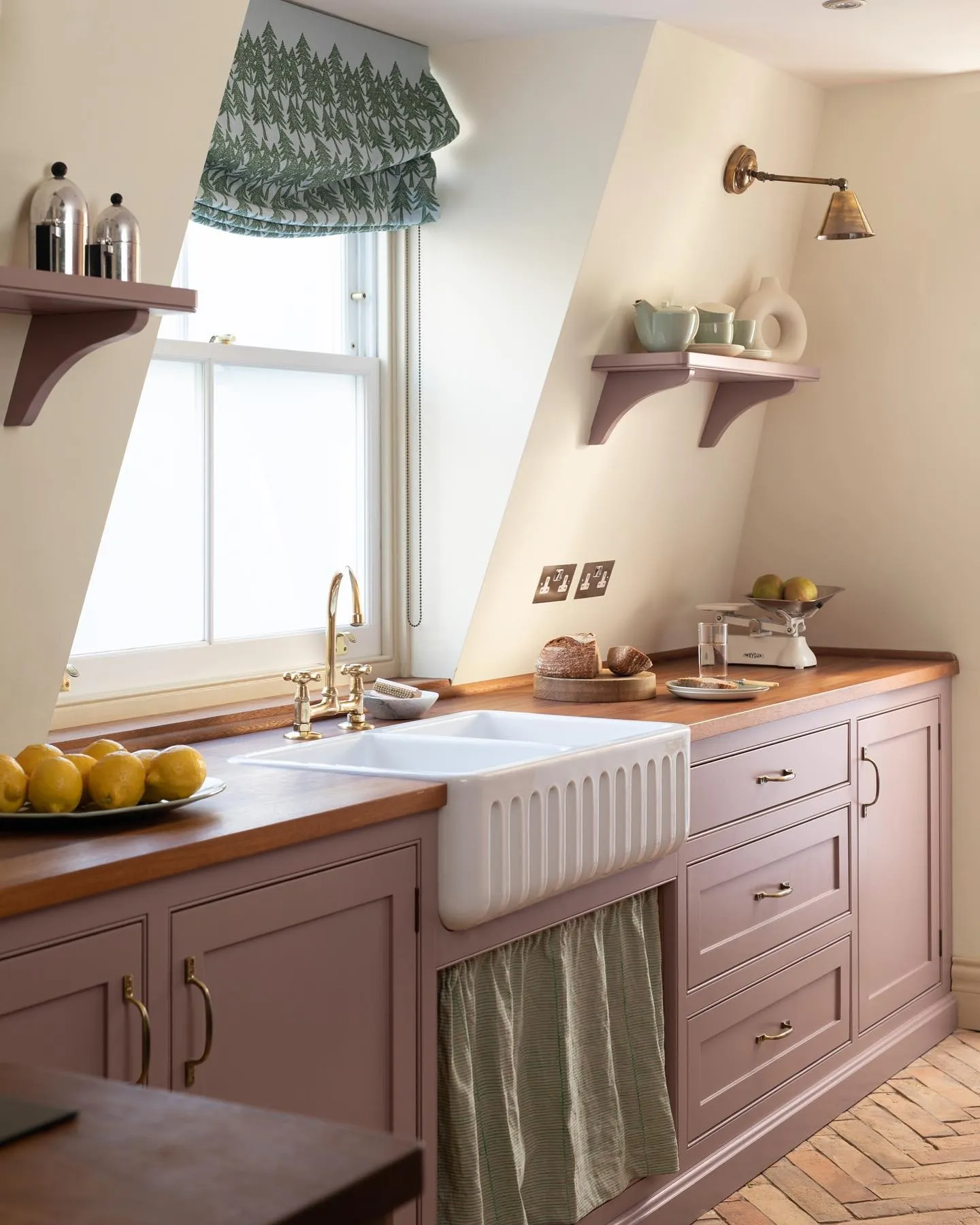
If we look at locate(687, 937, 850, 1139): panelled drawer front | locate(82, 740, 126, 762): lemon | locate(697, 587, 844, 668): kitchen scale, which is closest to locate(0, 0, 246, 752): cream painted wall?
locate(82, 740, 126, 762): lemon

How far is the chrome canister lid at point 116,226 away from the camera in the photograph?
2119 millimetres

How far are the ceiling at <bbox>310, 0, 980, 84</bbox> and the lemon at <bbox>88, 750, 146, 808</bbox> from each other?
1.69 m

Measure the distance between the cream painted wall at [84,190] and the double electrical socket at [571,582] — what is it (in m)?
1.54

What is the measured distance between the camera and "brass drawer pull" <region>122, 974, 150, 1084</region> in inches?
72.1

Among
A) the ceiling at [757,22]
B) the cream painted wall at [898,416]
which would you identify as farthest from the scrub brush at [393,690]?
the cream painted wall at [898,416]

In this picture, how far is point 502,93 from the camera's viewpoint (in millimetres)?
3291

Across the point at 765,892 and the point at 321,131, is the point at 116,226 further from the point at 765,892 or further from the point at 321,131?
the point at 765,892

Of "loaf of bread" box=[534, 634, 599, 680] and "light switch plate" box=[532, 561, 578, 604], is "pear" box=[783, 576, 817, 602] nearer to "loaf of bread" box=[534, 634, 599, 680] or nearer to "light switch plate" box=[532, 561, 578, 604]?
"light switch plate" box=[532, 561, 578, 604]

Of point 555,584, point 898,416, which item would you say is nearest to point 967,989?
point 898,416

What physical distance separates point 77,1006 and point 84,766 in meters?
0.37

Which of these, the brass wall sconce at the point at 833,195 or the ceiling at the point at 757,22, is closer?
the ceiling at the point at 757,22

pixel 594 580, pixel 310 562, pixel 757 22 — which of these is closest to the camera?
pixel 757 22

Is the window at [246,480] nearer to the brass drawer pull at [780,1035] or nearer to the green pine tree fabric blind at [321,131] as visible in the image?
the green pine tree fabric blind at [321,131]

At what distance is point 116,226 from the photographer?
83.5 inches
